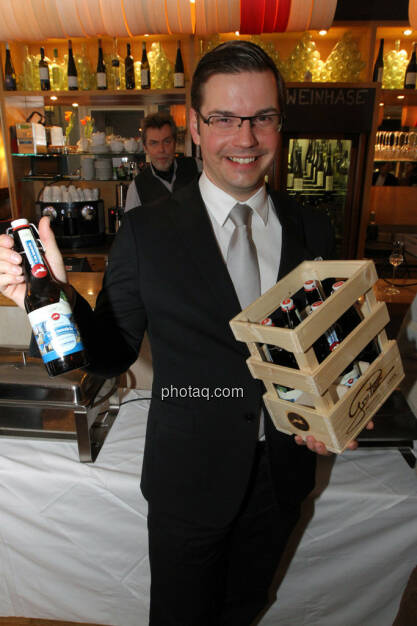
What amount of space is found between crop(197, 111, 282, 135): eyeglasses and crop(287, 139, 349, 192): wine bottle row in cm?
300

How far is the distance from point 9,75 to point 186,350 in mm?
3908

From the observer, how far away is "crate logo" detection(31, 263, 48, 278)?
34.0 inches

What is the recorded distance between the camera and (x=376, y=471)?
144 centimetres

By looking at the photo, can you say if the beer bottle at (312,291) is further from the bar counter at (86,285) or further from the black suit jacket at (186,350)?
the bar counter at (86,285)

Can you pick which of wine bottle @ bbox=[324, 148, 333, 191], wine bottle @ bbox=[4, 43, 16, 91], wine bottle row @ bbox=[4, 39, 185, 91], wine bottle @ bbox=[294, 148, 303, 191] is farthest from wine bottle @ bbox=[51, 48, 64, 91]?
wine bottle @ bbox=[324, 148, 333, 191]

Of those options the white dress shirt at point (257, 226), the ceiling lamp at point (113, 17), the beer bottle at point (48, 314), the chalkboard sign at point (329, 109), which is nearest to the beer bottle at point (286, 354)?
Answer: the white dress shirt at point (257, 226)

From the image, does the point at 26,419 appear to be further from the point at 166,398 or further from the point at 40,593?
the point at 166,398

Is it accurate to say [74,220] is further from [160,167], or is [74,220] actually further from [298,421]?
[298,421]

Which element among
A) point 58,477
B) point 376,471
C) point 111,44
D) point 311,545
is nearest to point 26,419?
point 58,477

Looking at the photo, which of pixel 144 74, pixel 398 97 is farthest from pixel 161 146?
pixel 398 97

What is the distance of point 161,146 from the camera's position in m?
3.08

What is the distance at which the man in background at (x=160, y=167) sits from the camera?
3.06 meters

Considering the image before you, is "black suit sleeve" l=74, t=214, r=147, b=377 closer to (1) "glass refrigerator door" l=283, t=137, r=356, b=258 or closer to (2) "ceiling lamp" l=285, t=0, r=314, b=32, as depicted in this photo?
(2) "ceiling lamp" l=285, t=0, r=314, b=32

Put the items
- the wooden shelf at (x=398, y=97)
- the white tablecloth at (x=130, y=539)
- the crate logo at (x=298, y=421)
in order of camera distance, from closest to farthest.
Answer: the crate logo at (x=298, y=421) < the white tablecloth at (x=130, y=539) < the wooden shelf at (x=398, y=97)
